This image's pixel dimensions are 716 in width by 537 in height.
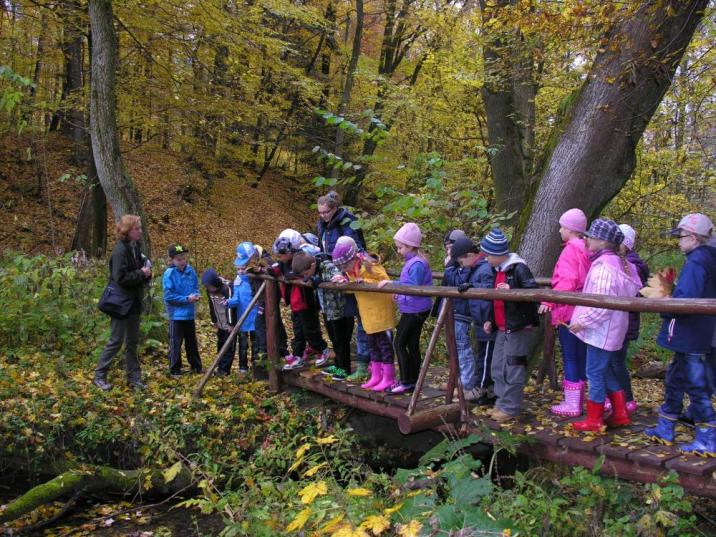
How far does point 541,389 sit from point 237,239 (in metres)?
14.0

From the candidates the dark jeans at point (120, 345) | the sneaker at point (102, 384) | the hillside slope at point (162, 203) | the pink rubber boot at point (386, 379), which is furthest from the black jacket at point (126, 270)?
the hillside slope at point (162, 203)

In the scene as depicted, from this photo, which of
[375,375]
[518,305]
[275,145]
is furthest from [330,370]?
[275,145]

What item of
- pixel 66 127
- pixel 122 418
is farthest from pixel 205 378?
pixel 66 127

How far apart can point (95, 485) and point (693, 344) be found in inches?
216

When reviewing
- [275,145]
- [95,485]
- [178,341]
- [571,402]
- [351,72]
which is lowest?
[95,485]

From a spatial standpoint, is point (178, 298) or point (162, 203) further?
point (162, 203)

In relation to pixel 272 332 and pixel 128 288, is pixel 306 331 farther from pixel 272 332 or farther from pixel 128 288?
pixel 128 288

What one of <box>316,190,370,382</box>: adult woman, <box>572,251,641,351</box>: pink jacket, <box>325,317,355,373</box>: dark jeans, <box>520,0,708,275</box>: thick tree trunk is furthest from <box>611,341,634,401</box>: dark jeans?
<box>325,317,355,373</box>: dark jeans

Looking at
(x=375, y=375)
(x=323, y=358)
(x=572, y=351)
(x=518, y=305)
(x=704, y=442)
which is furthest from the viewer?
(x=323, y=358)

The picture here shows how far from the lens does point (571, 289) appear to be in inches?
198

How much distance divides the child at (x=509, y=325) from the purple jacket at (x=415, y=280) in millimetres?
725

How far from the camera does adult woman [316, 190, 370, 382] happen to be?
21.0 ft

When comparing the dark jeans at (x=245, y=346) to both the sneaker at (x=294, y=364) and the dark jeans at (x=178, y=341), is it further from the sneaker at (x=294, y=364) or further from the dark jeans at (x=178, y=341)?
the sneaker at (x=294, y=364)

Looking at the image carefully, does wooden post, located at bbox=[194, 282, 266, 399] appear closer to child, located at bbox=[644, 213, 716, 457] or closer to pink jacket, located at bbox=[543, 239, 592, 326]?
pink jacket, located at bbox=[543, 239, 592, 326]
